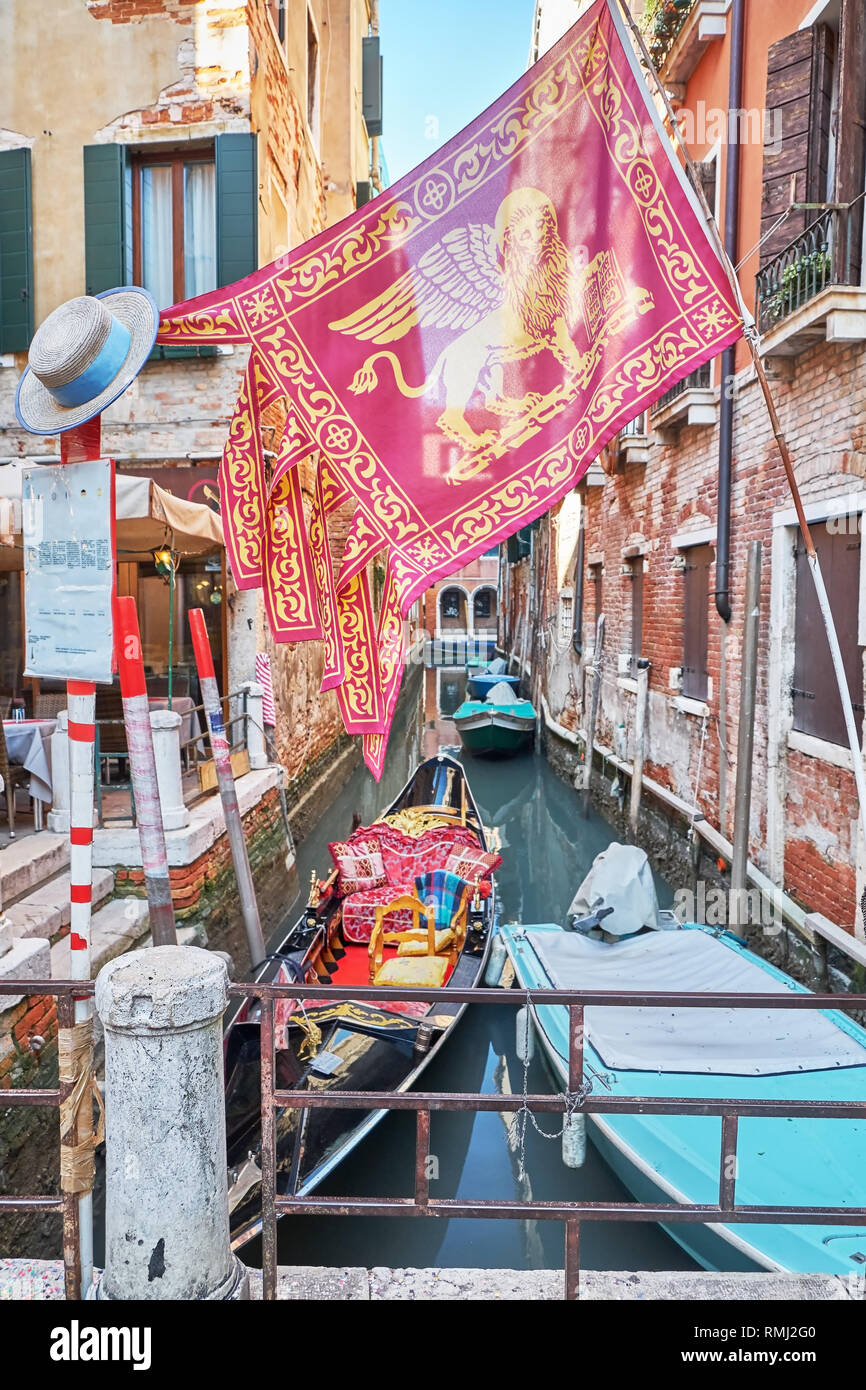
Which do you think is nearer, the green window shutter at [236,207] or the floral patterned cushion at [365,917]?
the floral patterned cushion at [365,917]

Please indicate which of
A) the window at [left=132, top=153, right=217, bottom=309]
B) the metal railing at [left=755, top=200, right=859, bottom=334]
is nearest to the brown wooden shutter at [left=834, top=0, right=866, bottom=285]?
the metal railing at [left=755, top=200, right=859, bottom=334]

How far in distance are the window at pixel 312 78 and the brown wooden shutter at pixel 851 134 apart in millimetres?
8130

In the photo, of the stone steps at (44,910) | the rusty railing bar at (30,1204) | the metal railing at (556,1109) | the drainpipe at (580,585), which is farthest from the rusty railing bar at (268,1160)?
the drainpipe at (580,585)

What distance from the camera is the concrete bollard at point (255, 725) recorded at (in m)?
7.53

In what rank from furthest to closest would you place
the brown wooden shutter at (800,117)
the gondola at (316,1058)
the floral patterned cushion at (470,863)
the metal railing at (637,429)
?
the metal railing at (637,429) < the floral patterned cushion at (470,863) < the brown wooden shutter at (800,117) < the gondola at (316,1058)

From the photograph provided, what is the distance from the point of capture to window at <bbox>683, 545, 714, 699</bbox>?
23.1ft

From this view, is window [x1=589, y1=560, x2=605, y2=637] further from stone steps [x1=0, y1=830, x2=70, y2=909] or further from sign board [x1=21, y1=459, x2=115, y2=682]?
sign board [x1=21, y1=459, x2=115, y2=682]

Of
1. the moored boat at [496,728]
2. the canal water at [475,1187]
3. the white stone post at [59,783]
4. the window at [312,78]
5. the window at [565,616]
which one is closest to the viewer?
the canal water at [475,1187]

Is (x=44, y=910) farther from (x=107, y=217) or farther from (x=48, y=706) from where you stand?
(x=107, y=217)

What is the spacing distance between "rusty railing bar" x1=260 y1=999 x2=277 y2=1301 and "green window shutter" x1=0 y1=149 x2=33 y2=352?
7726 mm

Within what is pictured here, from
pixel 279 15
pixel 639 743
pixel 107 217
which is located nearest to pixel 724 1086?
pixel 639 743

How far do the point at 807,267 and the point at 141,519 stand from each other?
4.57 m

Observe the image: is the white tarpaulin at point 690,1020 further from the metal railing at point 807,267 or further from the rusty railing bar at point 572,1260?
the metal railing at point 807,267
